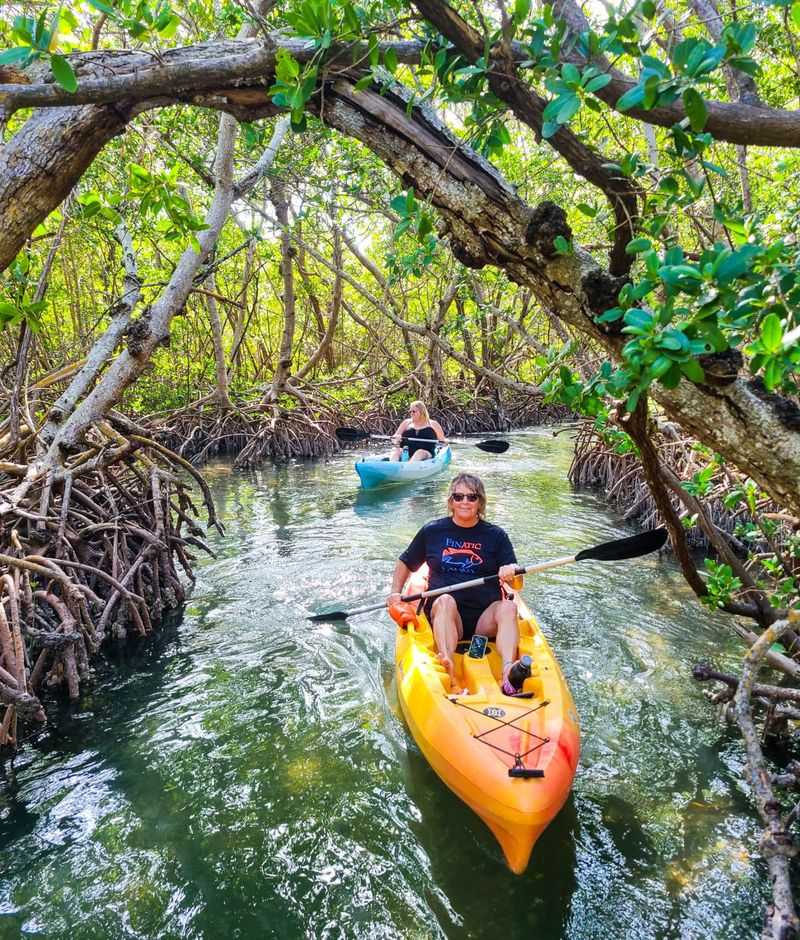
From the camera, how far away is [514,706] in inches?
108

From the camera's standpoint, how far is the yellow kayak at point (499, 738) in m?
2.29

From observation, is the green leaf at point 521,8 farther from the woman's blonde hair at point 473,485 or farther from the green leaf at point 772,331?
the woman's blonde hair at point 473,485

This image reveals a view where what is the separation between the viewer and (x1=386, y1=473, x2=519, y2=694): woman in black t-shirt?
365 cm

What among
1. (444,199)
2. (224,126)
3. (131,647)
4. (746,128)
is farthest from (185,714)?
(224,126)

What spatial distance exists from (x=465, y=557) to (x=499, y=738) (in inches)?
55.2

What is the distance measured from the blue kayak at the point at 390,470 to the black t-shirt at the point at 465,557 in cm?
513

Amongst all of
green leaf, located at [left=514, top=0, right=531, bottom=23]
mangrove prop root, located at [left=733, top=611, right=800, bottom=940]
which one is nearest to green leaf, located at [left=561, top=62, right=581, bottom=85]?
green leaf, located at [left=514, top=0, right=531, bottom=23]

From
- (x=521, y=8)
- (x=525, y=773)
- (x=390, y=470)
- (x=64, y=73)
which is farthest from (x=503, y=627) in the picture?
(x=390, y=470)

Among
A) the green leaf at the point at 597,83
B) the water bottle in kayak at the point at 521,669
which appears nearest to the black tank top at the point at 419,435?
the water bottle in kayak at the point at 521,669

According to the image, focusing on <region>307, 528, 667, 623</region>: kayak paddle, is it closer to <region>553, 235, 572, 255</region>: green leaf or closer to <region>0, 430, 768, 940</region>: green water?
<region>0, 430, 768, 940</region>: green water

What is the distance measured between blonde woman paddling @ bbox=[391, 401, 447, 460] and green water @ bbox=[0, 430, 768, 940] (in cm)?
504

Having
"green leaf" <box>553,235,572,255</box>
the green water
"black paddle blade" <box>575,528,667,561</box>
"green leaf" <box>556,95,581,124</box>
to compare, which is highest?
"green leaf" <box>556,95,581,124</box>

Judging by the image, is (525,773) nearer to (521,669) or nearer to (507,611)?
(521,669)

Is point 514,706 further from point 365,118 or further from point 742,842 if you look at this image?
point 365,118
